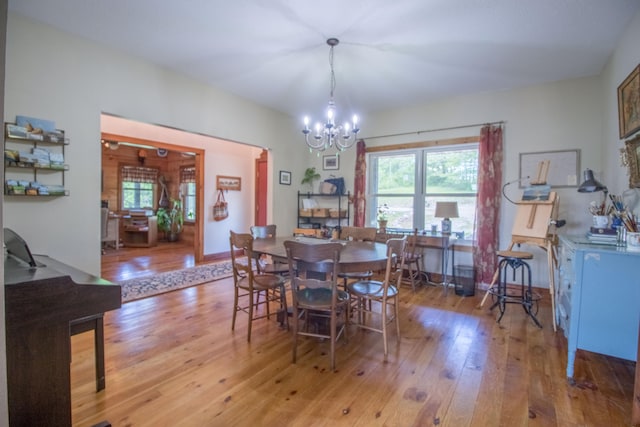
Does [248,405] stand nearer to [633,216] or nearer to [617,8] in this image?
[633,216]

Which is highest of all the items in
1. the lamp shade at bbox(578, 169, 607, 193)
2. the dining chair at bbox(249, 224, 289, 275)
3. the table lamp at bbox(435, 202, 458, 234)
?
the lamp shade at bbox(578, 169, 607, 193)

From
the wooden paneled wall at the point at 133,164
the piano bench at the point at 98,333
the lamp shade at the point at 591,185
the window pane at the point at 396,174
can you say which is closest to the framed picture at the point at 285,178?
the window pane at the point at 396,174

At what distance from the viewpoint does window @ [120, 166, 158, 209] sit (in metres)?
7.71

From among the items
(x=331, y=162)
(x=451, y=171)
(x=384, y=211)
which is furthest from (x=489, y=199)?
(x=331, y=162)

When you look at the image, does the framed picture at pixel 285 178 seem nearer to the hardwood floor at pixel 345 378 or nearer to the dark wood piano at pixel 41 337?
the hardwood floor at pixel 345 378

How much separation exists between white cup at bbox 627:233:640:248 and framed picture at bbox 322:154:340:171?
4.00m

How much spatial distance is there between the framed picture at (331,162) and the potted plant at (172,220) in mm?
4328

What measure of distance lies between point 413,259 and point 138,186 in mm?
7085

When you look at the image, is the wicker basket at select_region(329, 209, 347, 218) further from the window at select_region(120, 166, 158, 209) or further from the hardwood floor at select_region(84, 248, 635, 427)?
the window at select_region(120, 166, 158, 209)

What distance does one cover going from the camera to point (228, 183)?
6070mm

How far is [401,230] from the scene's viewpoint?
481cm

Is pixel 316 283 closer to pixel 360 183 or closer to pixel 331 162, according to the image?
pixel 360 183

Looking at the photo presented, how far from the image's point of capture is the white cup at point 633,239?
2.02 m

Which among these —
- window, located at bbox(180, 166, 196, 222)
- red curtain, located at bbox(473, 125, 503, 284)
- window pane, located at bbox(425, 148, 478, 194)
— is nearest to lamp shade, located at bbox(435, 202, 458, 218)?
red curtain, located at bbox(473, 125, 503, 284)
